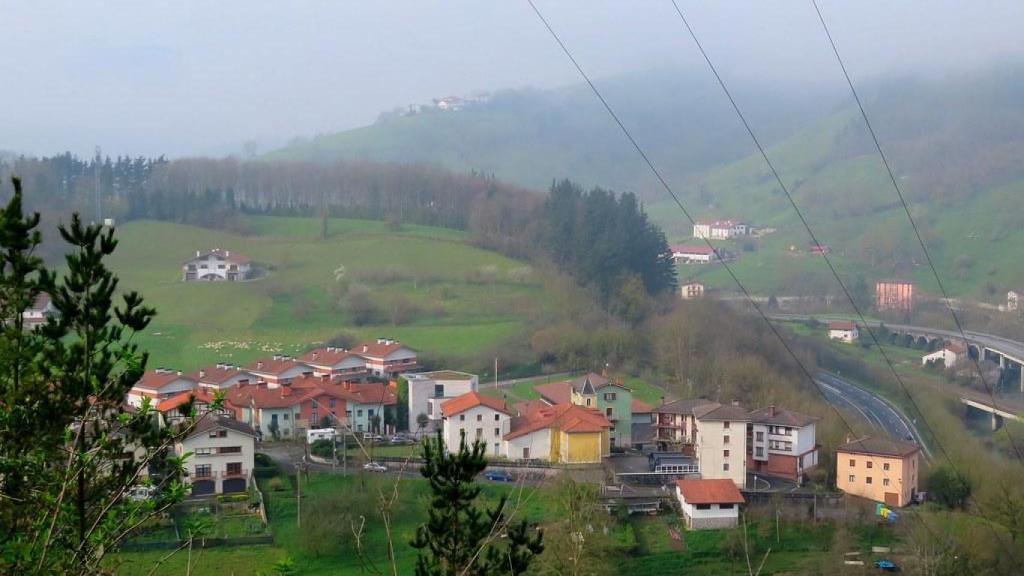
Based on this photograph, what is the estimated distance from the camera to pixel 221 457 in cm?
1166

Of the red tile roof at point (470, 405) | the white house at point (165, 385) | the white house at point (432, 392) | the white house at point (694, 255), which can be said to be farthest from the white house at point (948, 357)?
the white house at point (165, 385)

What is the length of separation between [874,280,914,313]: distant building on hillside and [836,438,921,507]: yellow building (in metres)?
17.8

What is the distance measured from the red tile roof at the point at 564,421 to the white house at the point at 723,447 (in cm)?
126

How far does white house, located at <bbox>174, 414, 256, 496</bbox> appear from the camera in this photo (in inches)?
456

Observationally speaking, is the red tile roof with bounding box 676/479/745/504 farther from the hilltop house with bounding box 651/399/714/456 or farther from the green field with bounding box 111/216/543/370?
the green field with bounding box 111/216/543/370

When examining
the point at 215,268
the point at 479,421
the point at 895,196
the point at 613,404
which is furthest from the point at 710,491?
the point at 895,196

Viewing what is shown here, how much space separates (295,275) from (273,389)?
9.83m

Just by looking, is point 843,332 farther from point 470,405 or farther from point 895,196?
point 895,196

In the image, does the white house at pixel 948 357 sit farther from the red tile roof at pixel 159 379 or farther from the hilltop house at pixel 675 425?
the red tile roof at pixel 159 379

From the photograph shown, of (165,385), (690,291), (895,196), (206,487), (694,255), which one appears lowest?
(206,487)

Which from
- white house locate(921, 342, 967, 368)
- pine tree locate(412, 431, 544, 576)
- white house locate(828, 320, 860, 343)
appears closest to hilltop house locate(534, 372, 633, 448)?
pine tree locate(412, 431, 544, 576)

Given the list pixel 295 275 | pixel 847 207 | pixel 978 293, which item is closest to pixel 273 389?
pixel 295 275

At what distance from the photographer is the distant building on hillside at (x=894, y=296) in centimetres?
2947

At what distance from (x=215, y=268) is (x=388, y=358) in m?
8.22
